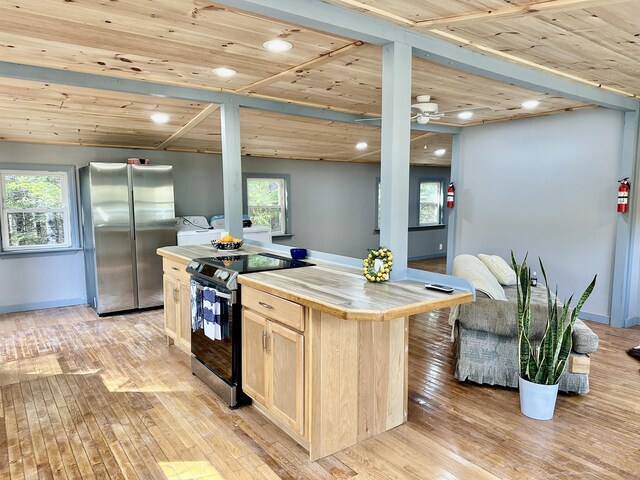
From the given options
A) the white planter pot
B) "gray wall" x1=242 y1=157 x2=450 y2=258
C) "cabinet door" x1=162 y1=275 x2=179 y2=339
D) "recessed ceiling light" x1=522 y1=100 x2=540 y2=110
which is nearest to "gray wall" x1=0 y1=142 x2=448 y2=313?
"gray wall" x1=242 y1=157 x2=450 y2=258

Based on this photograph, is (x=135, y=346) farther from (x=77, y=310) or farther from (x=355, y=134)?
(x=355, y=134)

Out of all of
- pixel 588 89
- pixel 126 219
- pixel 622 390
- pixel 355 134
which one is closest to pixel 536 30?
pixel 588 89

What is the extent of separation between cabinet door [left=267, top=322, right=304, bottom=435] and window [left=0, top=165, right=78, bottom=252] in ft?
13.9

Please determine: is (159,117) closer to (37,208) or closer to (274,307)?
(37,208)

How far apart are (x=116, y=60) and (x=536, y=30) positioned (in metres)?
2.70

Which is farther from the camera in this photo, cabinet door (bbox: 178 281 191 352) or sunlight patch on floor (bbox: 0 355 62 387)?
cabinet door (bbox: 178 281 191 352)

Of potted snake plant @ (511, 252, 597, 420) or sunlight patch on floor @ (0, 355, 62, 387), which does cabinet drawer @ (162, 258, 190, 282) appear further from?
potted snake plant @ (511, 252, 597, 420)

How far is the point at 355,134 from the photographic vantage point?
598cm

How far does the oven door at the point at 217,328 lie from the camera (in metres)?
2.79

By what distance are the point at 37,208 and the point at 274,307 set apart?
14.4 ft

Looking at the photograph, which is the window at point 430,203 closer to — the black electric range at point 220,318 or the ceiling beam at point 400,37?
the ceiling beam at point 400,37

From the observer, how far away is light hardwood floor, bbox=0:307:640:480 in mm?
2217

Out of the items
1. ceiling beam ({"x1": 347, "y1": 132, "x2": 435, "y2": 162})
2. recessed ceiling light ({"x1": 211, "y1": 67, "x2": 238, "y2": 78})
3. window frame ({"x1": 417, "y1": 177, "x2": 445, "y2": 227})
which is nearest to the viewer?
recessed ceiling light ({"x1": 211, "y1": 67, "x2": 238, "y2": 78})

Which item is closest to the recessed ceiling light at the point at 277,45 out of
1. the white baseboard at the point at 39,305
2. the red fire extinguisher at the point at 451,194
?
the red fire extinguisher at the point at 451,194
